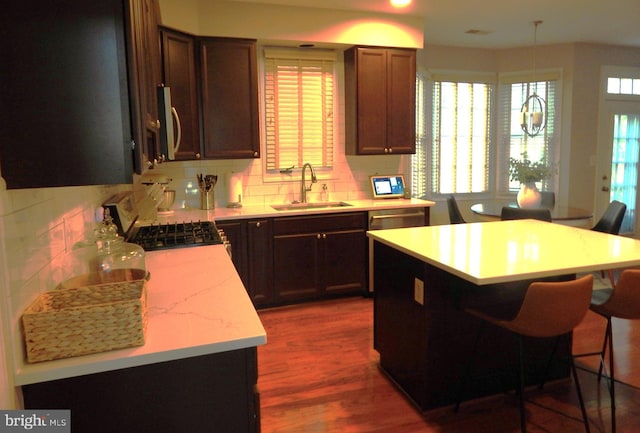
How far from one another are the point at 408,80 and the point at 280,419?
3.39 metres

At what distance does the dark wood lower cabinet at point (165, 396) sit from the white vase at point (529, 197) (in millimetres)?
3605

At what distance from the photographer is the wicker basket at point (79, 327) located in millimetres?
1168

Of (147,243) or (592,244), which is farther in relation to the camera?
(147,243)

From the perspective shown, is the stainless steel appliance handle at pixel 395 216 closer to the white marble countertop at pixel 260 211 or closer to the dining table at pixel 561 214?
the white marble countertop at pixel 260 211

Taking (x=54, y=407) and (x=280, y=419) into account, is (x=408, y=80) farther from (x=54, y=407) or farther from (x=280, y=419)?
(x=54, y=407)

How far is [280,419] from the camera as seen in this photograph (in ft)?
7.97

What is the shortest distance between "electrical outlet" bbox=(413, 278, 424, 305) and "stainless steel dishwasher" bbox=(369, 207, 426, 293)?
5.84 feet

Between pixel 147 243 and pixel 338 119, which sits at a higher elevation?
pixel 338 119

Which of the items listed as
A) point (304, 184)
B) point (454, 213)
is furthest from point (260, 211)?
point (454, 213)

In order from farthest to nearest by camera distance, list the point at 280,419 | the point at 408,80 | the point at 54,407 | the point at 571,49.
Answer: the point at 571,49 < the point at 408,80 < the point at 280,419 < the point at 54,407

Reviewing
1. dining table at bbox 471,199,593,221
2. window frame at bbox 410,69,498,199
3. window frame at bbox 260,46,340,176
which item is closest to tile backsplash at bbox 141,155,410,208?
window frame at bbox 260,46,340,176

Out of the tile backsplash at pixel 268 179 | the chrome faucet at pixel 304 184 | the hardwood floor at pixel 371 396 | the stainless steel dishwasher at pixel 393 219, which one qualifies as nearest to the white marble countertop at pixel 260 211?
the stainless steel dishwasher at pixel 393 219

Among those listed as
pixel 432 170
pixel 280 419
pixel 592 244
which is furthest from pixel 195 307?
pixel 432 170

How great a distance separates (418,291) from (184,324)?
1.36 m
